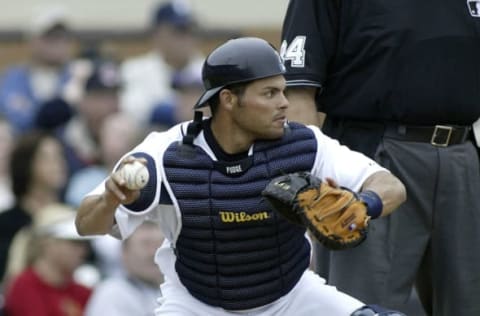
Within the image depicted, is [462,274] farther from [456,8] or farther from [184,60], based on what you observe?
[184,60]

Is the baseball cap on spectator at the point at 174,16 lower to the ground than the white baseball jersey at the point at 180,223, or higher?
lower

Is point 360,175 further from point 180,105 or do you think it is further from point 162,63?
point 162,63

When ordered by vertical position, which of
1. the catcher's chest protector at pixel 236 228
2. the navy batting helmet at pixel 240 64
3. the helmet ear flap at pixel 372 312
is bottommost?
the helmet ear flap at pixel 372 312

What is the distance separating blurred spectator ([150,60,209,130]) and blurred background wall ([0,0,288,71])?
2.68 metres

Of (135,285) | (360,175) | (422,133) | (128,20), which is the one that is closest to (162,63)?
(128,20)

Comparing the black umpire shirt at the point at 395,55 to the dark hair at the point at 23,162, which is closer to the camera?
the black umpire shirt at the point at 395,55

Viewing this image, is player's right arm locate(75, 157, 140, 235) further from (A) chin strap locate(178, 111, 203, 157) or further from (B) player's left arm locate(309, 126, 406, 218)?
(B) player's left arm locate(309, 126, 406, 218)

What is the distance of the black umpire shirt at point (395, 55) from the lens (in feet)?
20.2

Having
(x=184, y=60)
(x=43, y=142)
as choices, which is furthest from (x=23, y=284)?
A: (x=184, y=60)

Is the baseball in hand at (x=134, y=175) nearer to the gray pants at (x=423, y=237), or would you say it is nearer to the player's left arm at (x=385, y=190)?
the player's left arm at (x=385, y=190)

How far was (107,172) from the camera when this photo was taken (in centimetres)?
1045

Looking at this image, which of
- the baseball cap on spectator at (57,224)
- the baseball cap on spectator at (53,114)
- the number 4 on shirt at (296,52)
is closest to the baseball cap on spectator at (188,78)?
the baseball cap on spectator at (53,114)

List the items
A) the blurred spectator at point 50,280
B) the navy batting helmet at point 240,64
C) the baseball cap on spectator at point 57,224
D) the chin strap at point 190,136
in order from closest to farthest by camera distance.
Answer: the navy batting helmet at point 240,64 < the chin strap at point 190,136 < the blurred spectator at point 50,280 < the baseball cap on spectator at point 57,224

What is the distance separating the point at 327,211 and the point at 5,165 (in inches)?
208
